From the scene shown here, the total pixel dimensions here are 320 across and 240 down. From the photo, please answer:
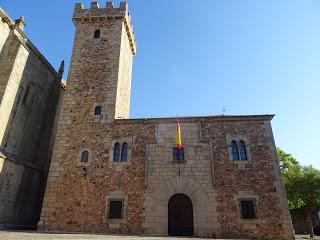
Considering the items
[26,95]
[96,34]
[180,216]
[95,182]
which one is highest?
[96,34]

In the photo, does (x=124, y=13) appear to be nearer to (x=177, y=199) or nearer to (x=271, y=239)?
(x=177, y=199)

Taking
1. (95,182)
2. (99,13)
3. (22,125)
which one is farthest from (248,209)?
(99,13)

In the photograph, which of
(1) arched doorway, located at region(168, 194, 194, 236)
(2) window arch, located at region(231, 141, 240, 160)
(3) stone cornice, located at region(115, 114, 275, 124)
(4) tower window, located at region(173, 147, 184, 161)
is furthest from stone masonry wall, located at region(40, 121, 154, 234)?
(2) window arch, located at region(231, 141, 240, 160)

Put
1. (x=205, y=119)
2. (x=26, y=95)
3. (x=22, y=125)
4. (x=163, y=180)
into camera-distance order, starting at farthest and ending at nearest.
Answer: (x=26, y=95), (x=22, y=125), (x=205, y=119), (x=163, y=180)

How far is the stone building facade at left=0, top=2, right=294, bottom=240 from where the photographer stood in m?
13.1

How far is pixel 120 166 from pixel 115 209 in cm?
226

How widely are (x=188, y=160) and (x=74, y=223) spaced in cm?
678

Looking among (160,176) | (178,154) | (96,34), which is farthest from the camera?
(96,34)

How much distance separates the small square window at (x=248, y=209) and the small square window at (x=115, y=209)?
20.1ft

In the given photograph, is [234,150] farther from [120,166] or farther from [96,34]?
[96,34]

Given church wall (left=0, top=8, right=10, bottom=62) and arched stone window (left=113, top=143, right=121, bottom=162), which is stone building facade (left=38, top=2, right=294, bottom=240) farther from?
church wall (left=0, top=8, right=10, bottom=62)

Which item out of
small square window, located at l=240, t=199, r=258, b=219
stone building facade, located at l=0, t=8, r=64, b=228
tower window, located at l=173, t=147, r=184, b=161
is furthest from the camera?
tower window, located at l=173, t=147, r=184, b=161

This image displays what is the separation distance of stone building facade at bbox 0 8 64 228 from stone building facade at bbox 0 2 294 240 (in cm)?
6

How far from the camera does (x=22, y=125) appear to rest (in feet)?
52.6
